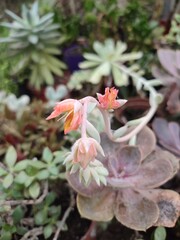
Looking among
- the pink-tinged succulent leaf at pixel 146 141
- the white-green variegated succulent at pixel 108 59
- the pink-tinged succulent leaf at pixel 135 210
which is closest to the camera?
the pink-tinged succulent leaf at pixel 135 210

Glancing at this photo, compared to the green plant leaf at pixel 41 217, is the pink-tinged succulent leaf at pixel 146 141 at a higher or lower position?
higher

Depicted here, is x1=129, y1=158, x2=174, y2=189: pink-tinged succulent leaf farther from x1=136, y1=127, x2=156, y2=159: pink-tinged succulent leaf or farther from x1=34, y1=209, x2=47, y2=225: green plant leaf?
x1=34, y1=209, x2=47, y2=225: green plant leaf

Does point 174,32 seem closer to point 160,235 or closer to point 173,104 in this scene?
point 173,104

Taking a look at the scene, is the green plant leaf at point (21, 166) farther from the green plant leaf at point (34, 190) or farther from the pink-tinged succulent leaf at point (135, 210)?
the pink-tinged succulent leaf at point (135, 210)

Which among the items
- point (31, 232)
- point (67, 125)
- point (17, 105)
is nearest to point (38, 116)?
point (17, 105)

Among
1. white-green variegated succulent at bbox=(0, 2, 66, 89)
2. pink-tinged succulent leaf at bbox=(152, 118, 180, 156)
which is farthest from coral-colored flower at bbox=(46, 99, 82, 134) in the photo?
white-green variegated succulent at bbox=(0, 2, 66, 89)

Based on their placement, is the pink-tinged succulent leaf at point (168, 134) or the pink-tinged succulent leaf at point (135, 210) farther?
the pink-tinged succulent leaf at point (168, 134)

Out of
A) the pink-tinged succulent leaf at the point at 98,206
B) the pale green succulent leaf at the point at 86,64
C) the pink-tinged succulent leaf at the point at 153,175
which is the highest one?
the pale green succulent leaf at the point at 86,64

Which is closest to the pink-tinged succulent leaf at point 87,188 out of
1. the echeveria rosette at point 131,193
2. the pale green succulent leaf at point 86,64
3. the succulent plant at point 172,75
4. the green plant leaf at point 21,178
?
the echeveria rosette at point 131,193
